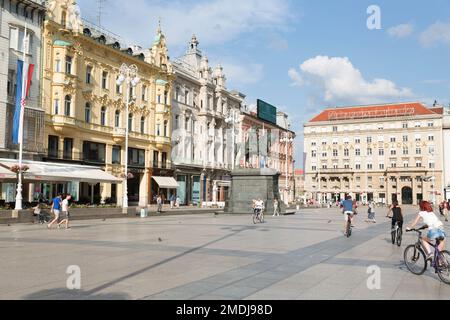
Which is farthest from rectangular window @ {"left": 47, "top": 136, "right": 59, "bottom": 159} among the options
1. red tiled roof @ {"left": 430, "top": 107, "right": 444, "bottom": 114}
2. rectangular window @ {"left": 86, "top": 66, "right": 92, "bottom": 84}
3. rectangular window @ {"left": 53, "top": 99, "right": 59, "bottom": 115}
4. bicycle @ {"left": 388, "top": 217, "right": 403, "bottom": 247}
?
red tiled roof @ {"left": 430, "top": 107, "right": 444, "bottom": 114}

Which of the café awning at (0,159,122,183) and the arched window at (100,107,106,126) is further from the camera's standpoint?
the arched window at (100,107,106,126)

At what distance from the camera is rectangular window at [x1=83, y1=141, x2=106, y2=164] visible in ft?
144

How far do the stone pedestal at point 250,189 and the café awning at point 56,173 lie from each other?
998 cm

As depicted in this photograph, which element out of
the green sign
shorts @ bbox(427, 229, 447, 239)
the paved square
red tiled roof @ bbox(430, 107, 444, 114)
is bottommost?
the paved square

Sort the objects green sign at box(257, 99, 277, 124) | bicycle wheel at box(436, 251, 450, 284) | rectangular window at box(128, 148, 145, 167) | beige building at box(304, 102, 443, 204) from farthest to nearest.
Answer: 1. beige building at box(304, 102, 443, 204)
2. green sign at box(257, 99, 277, 124)
3. rectangular window at box(128, 148, 145, 167)
4. bicycle wheel at box(436, 251, 450, 284)

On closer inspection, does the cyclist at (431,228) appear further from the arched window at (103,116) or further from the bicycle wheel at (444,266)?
the arched window at (103,116)

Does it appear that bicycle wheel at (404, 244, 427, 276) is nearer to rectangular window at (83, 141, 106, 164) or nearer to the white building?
rectangular window at (83, 141, 106, 164)

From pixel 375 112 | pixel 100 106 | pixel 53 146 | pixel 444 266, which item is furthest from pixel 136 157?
pixel 375 112

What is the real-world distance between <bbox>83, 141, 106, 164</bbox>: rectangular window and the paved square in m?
28.4

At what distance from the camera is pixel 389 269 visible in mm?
10688

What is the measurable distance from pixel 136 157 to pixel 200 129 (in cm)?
1473

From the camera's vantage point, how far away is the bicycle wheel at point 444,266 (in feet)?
29.8
